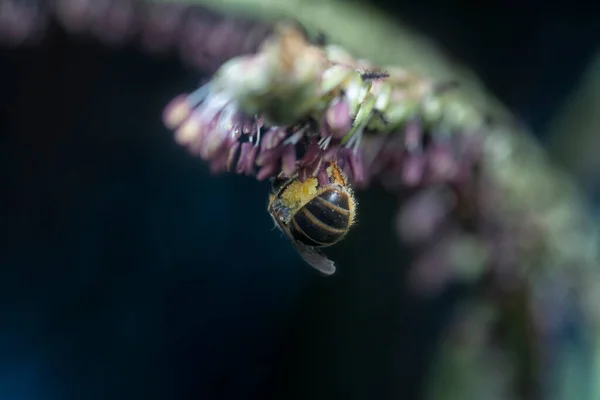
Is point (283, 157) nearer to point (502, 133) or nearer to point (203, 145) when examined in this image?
point (203, 145)

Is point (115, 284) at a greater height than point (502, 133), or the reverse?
point (502, 133)

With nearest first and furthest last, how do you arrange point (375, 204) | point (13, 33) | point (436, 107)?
1. point (436, 107)
2. point (13, 33)
3. point (375, 204)

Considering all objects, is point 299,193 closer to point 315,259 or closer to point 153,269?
point 315,259

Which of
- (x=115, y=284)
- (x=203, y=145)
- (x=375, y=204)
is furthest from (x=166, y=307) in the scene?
(x=203, y=145)

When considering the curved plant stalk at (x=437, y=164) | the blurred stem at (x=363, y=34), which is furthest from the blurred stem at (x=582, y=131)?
the blurred stem at (x=363, y=34)

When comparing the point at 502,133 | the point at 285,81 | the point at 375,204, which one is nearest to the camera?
the point at 285,81

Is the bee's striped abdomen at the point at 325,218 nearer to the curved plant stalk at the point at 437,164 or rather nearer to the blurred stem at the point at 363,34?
the curved plant stalk at the point at 437,164

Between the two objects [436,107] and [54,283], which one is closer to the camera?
[436,107]
